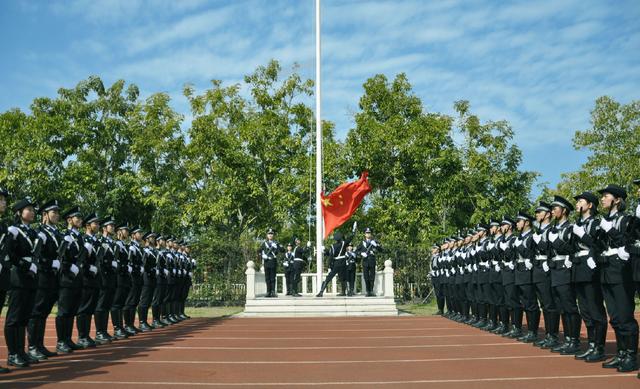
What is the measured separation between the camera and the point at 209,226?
117ft

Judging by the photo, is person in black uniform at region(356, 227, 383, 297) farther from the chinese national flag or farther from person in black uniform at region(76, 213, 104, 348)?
person in black uniform at region(76, 213, 104, 348)

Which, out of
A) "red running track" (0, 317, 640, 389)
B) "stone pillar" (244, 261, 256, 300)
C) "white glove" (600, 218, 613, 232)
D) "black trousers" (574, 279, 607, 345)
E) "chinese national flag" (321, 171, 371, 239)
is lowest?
"red running track" (0, 317, 640, 389)

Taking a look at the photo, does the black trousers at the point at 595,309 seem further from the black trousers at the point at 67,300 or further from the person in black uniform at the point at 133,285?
the person in black uniform at the point at 133,285

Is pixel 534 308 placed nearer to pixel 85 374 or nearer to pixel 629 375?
pixel 629 375

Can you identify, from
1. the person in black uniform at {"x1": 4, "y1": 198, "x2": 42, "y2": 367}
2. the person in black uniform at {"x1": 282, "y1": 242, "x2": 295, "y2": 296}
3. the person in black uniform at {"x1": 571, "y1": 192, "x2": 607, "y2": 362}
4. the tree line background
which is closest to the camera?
the person in black uniform at {"x1": 4, "y1": 198, "x2": 42, "y2": 367}

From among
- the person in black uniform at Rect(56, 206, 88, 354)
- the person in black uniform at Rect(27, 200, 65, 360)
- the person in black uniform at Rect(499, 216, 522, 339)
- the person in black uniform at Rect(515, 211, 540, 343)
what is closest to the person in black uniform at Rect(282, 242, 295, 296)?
the person in black uniform at Rect(499, 216, 522, 339)

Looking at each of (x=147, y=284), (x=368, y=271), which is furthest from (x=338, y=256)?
(x=147, y=284)

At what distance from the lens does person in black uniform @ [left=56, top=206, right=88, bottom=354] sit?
383 inches

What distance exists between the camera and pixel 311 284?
24344 mm

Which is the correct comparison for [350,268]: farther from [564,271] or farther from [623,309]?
[623,309]

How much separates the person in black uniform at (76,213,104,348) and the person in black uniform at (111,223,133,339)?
1.25 metres

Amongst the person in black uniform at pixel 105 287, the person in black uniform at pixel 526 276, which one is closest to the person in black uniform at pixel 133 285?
the person in black uniform at pixel 105 287

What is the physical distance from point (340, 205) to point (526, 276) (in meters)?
12.4

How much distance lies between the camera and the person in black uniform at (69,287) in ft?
31.9
